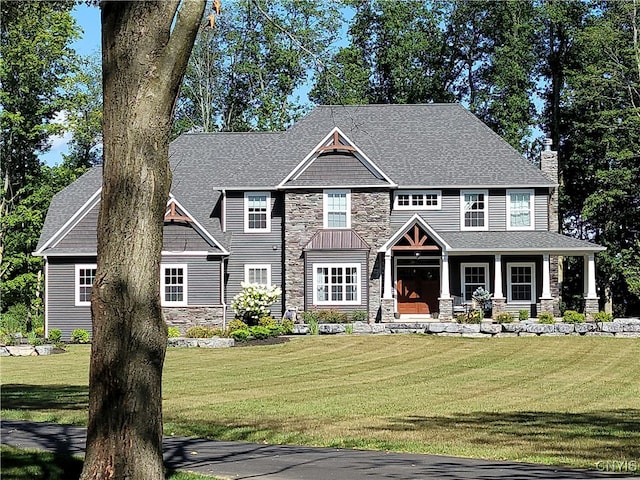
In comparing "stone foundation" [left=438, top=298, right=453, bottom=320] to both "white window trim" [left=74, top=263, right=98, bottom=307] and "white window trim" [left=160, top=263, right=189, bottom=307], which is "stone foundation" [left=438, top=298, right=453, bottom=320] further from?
"white window trim" [left=74, top=263, right=98, bottom=307]

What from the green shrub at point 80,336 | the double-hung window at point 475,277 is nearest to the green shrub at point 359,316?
the double-hung window at point 475,277

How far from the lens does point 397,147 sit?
42.4m

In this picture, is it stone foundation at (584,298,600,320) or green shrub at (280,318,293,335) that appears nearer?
green shrub at (280,318,293,335)

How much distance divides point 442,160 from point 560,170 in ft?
48.7

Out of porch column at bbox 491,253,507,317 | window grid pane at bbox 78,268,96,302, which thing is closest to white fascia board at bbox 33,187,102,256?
window grid pane at bbox 78,268,96,302

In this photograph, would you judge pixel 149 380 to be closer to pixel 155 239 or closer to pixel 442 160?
pixel 155 239

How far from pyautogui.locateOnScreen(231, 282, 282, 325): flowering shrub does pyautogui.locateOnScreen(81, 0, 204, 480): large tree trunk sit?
28.5 meters

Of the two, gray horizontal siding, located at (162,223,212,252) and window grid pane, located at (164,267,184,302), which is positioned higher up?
gray horizontal siding, located at (162,223,212,252)

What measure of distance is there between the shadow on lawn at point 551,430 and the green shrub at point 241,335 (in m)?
17.0

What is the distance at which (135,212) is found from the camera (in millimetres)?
7828

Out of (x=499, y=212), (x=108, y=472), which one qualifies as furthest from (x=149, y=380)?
(x=499, y=212)

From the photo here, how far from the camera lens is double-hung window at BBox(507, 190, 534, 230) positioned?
40.2m

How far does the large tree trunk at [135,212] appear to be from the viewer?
7656 mm

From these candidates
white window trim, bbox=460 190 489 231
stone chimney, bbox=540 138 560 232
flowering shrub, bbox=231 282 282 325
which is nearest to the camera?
flowering shrub, bbox=231 282 282 325
